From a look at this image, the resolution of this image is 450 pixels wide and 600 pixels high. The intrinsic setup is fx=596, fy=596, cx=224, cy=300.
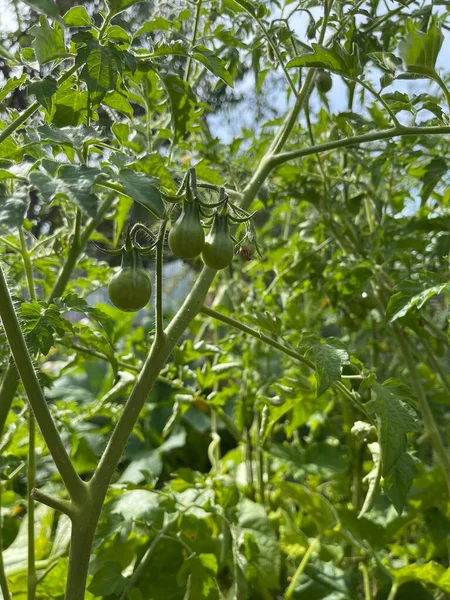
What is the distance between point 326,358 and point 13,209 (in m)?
0.44

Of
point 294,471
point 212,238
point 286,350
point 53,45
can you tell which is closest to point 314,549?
point 294,471

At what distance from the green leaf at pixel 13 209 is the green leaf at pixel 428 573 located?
3.14 ft

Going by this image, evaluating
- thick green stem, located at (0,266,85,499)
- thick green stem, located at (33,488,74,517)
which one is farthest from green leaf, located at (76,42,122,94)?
thick green stem, located at (33,488,74,517)

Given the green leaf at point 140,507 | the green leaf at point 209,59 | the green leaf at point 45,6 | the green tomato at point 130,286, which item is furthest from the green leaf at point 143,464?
the green leaf at point 45,6

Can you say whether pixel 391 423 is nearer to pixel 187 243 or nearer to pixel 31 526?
pixel 187 243

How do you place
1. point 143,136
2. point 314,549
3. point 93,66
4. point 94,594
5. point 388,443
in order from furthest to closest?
point 314,549, point 143,136, point 94,594, point 388,443, point 93,66

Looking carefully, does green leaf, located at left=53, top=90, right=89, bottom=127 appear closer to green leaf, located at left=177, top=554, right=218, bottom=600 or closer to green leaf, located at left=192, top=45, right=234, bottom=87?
green leaf, located at left=192, top=45, right=234, bottom=87

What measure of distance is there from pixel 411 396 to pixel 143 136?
659mm

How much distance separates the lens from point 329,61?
74 cm

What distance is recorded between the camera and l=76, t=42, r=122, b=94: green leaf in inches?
26.5

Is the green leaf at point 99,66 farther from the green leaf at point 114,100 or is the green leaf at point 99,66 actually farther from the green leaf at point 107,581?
the green leaf at point 107,581

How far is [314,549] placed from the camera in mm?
1294

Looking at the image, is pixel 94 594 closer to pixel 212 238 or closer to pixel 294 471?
pixel 212 238

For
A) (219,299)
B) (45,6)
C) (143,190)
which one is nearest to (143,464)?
(219,299)
